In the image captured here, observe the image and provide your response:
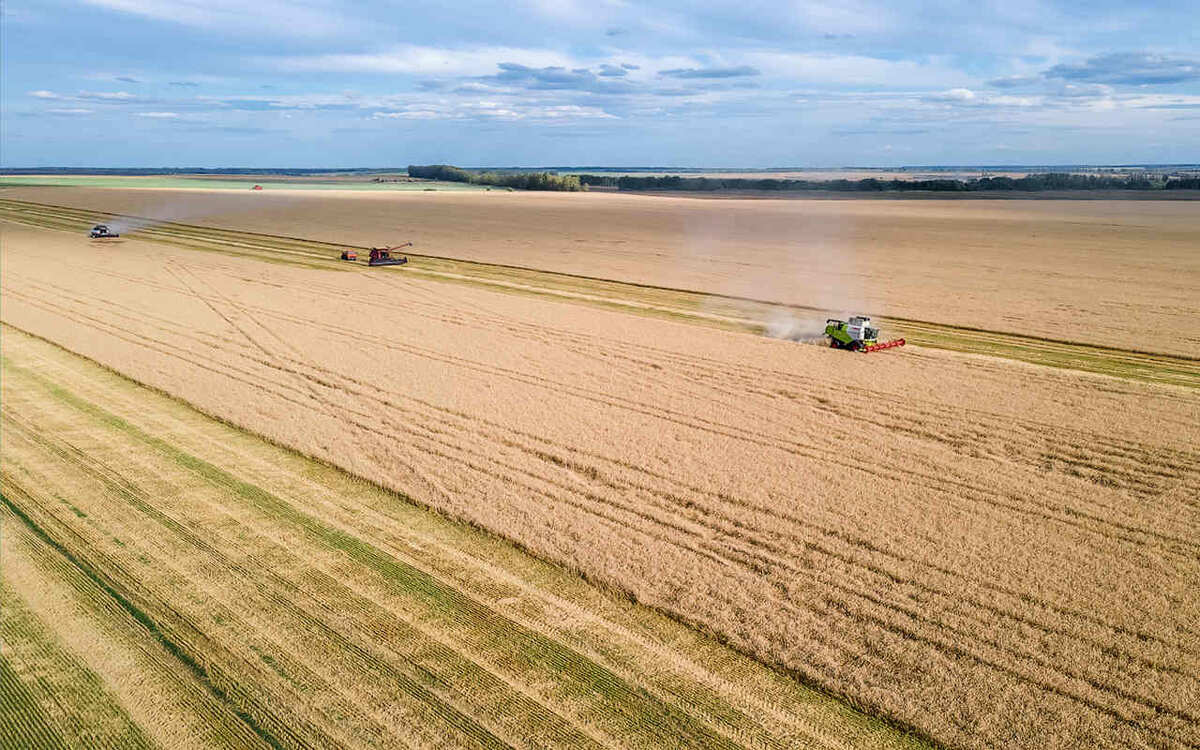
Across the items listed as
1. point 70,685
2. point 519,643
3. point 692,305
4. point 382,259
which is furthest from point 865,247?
point 70,685

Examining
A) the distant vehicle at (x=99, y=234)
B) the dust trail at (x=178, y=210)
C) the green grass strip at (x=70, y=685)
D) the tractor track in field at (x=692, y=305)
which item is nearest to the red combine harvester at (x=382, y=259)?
the tractor track in field at (x=692, y=305)

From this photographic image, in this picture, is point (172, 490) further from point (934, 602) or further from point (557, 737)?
point (934, 602)

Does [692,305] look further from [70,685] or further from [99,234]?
[99,234]

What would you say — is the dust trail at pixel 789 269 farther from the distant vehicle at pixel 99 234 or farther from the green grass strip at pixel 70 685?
the distant vehicle at pixel 99 234

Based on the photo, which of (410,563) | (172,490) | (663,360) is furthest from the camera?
(663,360)

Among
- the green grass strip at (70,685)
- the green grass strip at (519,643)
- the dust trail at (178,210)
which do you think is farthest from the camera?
the dust trail at (178,210)

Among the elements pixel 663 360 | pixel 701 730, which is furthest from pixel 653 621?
pixel 663 360
